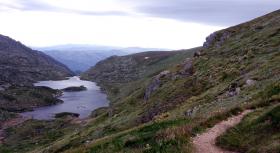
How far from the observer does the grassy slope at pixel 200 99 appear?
2148cm

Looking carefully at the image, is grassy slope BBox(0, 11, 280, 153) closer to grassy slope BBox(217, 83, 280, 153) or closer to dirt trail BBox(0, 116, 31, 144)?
grassy slope BBox(217, 83, 280, 153)

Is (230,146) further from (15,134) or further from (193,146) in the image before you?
(15,134)

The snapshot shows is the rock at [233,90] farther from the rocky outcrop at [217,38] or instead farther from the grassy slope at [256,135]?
the rocky outcrop at [217,38]

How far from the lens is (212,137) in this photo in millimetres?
20594

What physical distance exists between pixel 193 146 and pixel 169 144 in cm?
116

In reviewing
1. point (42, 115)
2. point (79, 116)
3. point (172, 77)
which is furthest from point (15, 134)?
point (172, 77)

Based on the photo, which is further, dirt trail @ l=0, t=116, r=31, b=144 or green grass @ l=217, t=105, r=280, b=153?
dirt trail @ l=0, t=116, r=31, b=144

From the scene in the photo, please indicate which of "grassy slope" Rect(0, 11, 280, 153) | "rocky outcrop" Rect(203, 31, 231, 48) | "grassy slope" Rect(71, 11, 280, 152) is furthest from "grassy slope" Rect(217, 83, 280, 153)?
"rocky outcrop" Rect(203, 31, 231, 48)

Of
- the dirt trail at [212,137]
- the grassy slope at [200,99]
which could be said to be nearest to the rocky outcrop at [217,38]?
the grassy slope at [200,99]

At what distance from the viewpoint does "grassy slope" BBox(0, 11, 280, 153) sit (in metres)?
21.5

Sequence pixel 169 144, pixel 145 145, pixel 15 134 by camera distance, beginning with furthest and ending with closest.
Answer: pixel 15 134 < pixel 145 145 < pixel 169 144

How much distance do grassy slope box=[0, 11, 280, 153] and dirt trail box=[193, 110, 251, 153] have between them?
469 mm

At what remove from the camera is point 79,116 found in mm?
172000

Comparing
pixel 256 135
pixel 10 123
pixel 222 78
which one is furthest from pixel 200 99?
pixel 10 123
